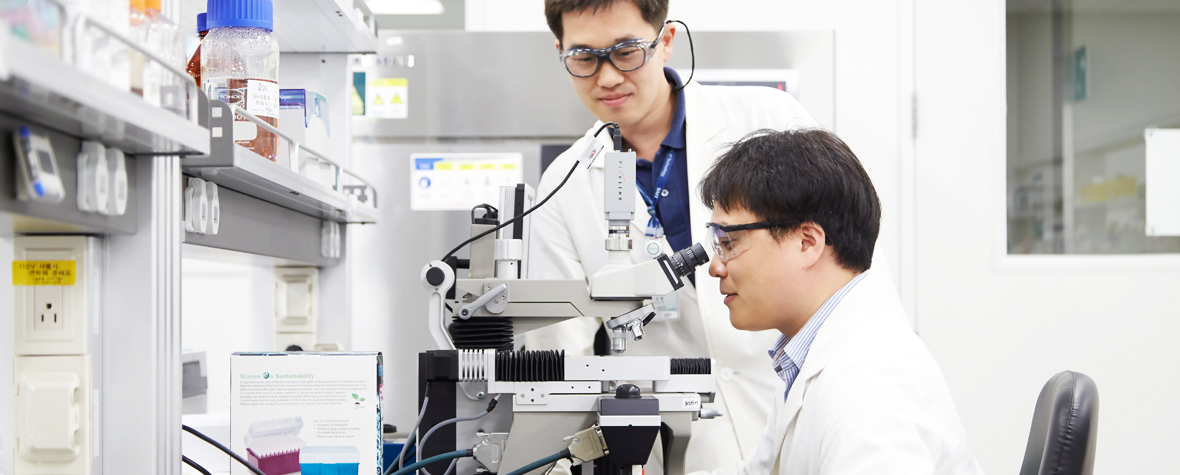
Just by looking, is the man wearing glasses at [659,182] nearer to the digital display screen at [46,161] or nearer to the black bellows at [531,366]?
the black bellows at [531,366]

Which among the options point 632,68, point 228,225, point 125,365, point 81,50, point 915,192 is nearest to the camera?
point 81,50

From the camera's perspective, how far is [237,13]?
1.14m

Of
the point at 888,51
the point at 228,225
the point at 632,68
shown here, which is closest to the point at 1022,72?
the point at 888,51

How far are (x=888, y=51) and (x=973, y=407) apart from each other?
3.44 ft

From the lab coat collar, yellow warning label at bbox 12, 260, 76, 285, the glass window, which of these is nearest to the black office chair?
the lab coat collar

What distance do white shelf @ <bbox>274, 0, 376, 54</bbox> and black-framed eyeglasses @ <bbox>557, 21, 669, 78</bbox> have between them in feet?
1.37

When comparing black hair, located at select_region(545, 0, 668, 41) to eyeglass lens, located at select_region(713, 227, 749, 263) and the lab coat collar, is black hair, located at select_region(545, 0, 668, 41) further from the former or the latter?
the lab coat collar

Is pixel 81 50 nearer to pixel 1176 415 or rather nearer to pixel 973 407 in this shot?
pixel 973 407

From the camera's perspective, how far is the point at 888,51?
7.74 ft

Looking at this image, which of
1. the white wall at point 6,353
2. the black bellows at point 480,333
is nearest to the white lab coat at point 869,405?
the black bellows at point 480,333

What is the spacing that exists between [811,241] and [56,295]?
95cm

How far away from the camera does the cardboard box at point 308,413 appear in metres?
1.07

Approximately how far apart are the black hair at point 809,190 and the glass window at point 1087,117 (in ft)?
4.62

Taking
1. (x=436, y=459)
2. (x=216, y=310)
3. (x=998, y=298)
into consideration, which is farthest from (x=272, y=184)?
(x=998, y=298)
